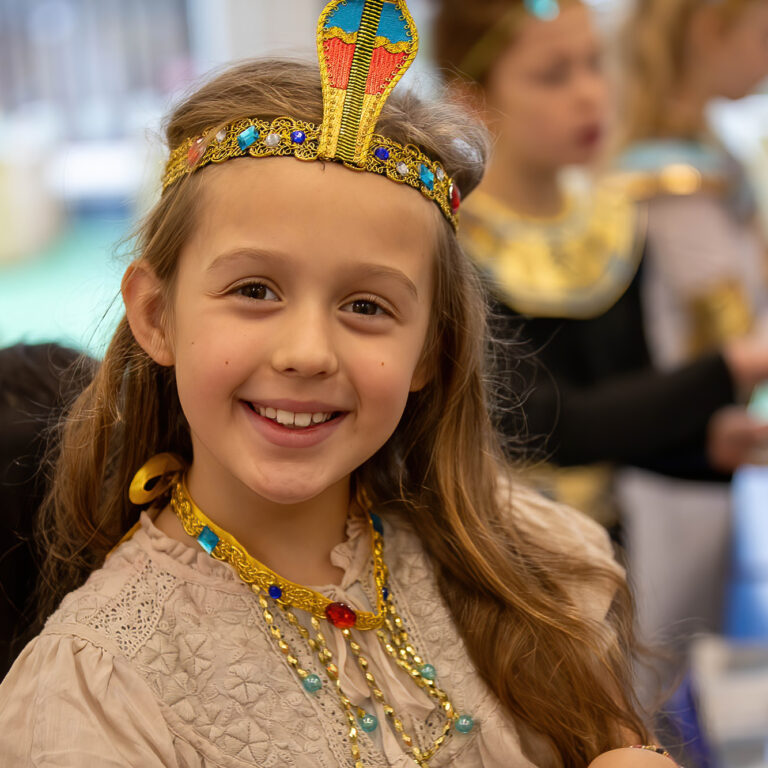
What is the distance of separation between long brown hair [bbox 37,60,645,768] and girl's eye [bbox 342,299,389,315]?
0.29 feet

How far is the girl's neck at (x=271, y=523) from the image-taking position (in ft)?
3.08

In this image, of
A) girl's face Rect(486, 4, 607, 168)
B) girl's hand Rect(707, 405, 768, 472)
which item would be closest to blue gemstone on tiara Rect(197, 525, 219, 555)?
girl's face Rect(486, 4, 607, 168)

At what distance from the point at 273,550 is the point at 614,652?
327 mm

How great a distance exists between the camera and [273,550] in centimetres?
95

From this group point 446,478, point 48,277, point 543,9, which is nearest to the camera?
→ point 446,478

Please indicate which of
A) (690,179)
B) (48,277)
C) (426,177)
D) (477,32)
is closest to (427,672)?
(426,177)

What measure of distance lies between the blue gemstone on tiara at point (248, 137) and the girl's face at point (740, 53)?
1508mm

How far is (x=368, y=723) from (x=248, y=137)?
475 millimetres

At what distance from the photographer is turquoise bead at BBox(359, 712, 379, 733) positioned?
35.7 inches

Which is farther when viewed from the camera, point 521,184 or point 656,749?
point 521,184

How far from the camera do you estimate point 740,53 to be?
6.94ft

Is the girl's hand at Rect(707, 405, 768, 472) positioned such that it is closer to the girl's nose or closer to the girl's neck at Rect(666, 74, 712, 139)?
the girl's neck at Rect(666, 74, 712, 139)

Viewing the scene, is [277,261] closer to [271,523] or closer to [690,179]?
[271,523]

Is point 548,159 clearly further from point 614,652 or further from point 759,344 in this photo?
point 614,652
